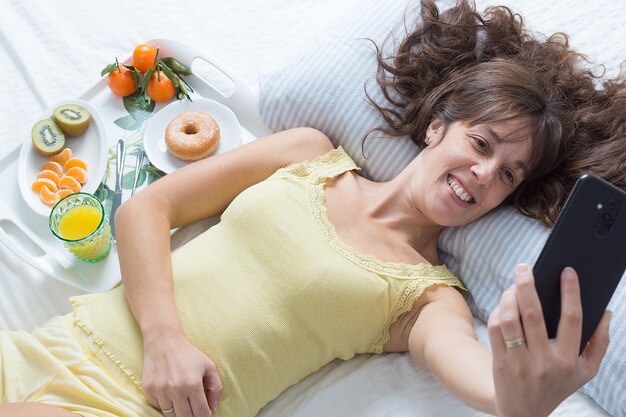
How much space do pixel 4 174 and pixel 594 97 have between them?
146 cm

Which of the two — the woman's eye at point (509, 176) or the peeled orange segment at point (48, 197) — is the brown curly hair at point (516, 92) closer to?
the woman's eye at point (509, 176)

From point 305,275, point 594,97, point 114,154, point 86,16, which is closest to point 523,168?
point 594,97

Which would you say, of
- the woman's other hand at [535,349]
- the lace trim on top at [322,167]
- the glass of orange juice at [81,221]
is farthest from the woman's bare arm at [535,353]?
the glass of orange juice at [81,221]

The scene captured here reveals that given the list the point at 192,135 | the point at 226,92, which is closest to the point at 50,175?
the point at 192,135

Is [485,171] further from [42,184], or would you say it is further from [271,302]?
[42,184]

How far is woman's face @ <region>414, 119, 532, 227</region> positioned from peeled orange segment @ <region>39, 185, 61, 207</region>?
0.89 m

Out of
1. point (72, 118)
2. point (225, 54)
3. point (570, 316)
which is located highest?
point (570, 316)

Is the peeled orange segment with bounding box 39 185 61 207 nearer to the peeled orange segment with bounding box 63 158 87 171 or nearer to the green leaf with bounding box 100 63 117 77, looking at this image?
the peeled orange segment with bounding box 63 158 87 171

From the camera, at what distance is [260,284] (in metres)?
1.40

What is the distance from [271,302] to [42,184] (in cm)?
71

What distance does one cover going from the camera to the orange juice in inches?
62.3

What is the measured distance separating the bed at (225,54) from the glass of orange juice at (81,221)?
0.34 ft

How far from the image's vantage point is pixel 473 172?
1.40 m

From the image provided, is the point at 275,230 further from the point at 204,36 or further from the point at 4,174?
the point at 204,36
